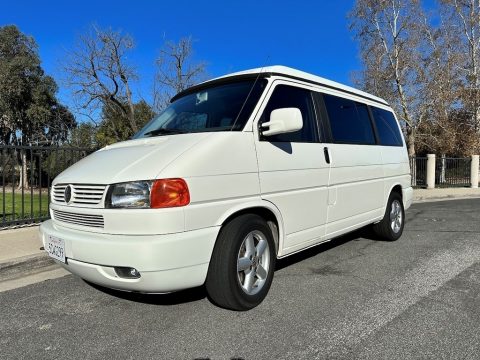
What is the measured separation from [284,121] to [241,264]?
1.29 meters

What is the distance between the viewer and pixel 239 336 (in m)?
3.21

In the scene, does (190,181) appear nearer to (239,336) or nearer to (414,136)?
(239,336)

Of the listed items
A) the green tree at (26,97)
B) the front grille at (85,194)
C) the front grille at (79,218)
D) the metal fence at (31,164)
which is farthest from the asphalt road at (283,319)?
the green tree at (26,97)

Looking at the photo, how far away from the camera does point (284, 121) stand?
144 inches

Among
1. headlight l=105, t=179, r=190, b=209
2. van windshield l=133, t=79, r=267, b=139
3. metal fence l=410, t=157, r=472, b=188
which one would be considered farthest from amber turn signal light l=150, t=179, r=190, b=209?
metal fence l=410, t=157, r=472, b=188

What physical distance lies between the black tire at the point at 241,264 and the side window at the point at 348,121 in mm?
1705

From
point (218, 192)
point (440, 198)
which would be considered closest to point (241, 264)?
point (218, 192)

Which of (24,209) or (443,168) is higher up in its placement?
(443,168)

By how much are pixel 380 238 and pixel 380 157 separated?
4.70 feet

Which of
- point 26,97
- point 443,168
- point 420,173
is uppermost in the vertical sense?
point 26,97

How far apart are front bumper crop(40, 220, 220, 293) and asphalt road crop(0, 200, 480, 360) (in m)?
0.43

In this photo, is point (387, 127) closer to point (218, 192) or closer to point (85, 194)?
point (218, 192)

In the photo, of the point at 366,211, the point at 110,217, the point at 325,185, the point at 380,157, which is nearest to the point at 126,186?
the point at 110,217

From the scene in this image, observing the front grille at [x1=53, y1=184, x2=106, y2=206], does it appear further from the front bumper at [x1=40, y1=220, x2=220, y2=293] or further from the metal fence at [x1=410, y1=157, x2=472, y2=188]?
the metal fence at [x1=410, y1=157, x2=472, y2=188]
